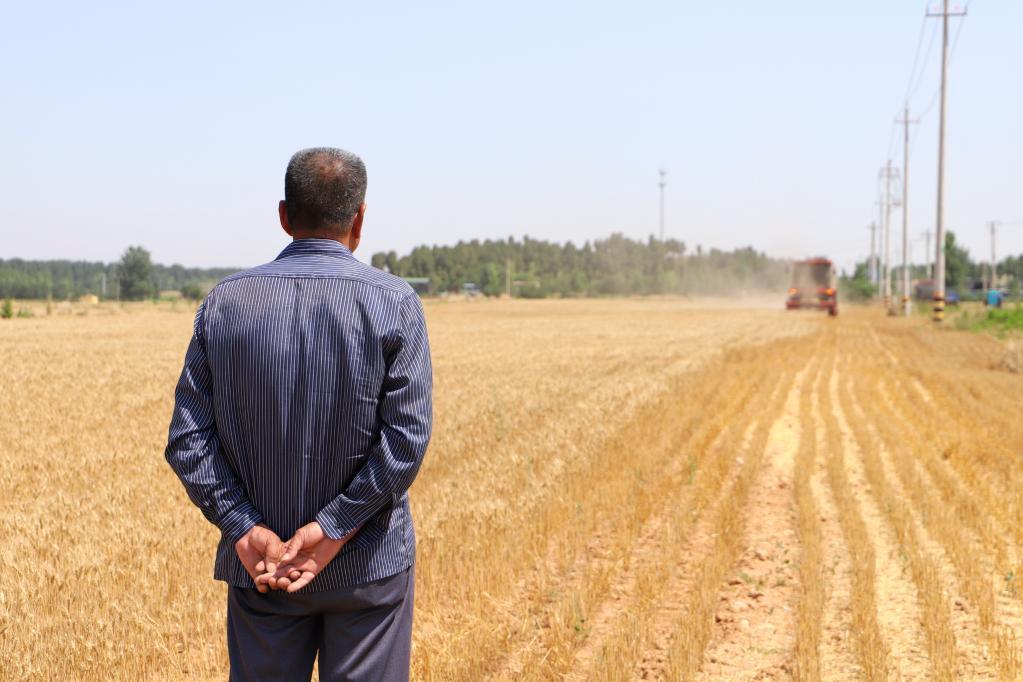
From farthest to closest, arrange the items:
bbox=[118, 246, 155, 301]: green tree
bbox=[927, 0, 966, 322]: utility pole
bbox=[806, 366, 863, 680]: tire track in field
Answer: bbox=[118, 246, 155, 301]: green tree
bbox=[927, 0, 966, 322]: utility pole
bbox=[806, 366, 863, 680]: tire track in field

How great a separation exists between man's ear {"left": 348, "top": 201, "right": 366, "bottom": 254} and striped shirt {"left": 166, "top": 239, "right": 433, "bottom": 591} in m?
0.14

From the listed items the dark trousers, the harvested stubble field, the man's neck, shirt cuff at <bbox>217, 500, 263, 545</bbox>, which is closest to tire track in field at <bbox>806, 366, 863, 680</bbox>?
the harvested stubble field

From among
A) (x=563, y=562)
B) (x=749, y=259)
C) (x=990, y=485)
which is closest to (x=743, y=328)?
(x=990, y=485)

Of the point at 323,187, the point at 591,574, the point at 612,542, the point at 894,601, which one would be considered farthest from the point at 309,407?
the point at 612,542

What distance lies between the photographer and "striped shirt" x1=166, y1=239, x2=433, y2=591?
272 cm

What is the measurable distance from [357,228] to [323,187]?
205 mm

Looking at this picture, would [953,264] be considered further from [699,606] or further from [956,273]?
[699,606]

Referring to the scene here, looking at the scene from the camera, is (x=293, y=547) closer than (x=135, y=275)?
Yes

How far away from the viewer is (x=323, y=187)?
2832 millimetres

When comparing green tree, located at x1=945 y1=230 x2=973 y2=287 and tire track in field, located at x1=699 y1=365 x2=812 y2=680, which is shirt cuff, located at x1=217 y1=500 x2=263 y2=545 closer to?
tire track in field, located at x1=699 y1=365 x2=812 y2=680

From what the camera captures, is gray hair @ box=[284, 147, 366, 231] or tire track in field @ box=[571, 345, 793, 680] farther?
tire track in field @ box=[571, 345, 793, 680]

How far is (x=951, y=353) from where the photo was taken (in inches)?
1045

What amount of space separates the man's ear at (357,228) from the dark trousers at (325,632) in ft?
3.31

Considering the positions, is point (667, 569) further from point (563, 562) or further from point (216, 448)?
point (216, 448)
